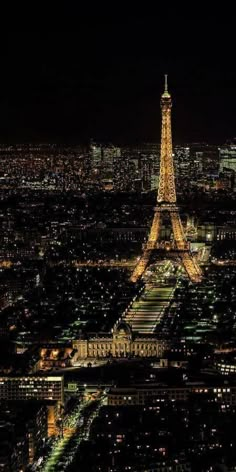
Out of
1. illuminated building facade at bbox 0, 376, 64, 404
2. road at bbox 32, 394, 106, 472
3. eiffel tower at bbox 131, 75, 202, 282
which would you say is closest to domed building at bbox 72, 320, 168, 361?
illuminated building facade at bbox 0, 376, 64, 404

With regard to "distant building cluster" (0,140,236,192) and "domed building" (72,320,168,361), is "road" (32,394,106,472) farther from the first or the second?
"distant building cluster" (0,140,236,192)

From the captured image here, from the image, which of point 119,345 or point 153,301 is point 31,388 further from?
point 153,301

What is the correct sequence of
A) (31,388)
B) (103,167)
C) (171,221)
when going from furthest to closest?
(103,167)
(171,221)
(31,388)

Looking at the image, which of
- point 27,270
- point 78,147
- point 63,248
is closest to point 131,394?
point 27,270

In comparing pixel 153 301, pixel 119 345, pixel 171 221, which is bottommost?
pixel 119 345

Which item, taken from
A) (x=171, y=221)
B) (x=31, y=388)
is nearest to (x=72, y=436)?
(x=31, y=388)
